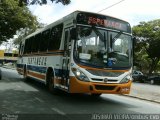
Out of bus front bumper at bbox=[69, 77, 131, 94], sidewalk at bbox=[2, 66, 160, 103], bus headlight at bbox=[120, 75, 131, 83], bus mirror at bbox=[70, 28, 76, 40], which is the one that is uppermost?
bus mirror at bbox=[70, 28, 76, 40]

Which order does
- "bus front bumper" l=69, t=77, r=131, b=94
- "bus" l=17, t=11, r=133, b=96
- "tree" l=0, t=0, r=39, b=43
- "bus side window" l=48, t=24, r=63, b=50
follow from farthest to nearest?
"tree" l=0, t=0, r=39, b=43 → "bus side window" l=48, t=24, r=63, b=50 → "bus" l=17, t=11, r=133, b=96 → "bus front bumper" l=69, t=77, r=131, b=94

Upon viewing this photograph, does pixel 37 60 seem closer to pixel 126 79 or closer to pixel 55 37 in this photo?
pixel 55 37

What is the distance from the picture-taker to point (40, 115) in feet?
34.1

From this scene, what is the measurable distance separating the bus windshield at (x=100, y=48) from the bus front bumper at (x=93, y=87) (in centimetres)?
70

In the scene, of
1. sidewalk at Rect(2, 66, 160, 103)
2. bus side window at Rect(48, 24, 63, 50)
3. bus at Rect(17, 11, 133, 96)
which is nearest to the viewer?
bus at Rect(17, 11, 133, 96)

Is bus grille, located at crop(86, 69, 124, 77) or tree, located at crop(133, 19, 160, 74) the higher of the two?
tree, located at crop(133, 19, 160, 74)

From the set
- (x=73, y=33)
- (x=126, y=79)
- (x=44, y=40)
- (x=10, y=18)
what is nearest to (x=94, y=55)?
(x=73, y=33)

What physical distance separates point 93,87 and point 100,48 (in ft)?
4.92

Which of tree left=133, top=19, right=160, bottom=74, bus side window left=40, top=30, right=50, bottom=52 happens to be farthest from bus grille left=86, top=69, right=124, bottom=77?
tree left=133, top=19, right=160, bottom=74

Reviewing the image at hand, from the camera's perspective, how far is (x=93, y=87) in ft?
42.7

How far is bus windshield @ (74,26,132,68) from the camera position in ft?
43.2

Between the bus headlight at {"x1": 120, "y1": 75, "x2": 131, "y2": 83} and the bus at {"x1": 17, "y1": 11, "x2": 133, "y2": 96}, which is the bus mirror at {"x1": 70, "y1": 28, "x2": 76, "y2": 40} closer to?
the bus at {"x1": 17, "y1": 11, "x2": 133, "y2": 96}

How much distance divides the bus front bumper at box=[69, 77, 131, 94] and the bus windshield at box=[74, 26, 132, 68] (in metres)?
0.70

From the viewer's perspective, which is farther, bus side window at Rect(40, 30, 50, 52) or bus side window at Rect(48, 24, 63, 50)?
bus side window at Rect(40, 30, 50, 52)
